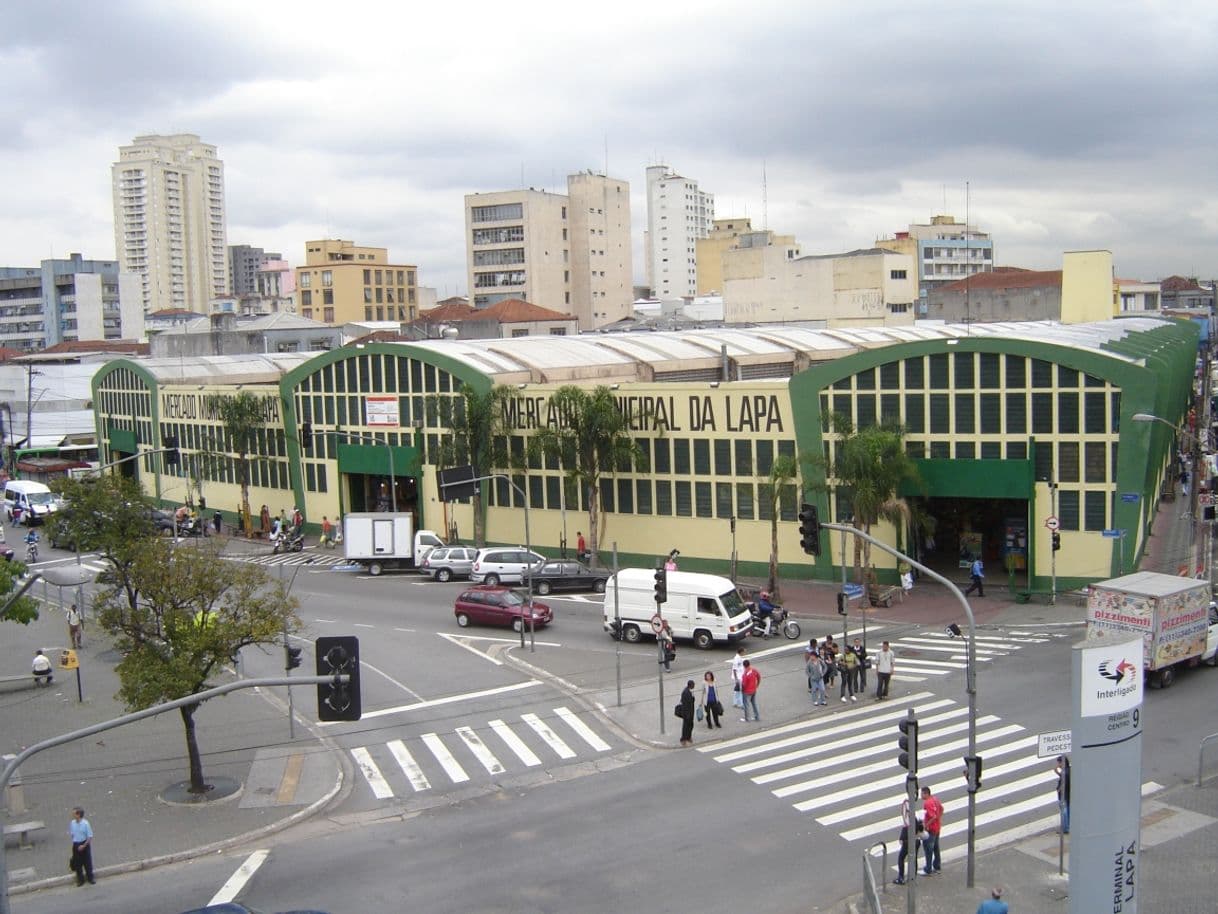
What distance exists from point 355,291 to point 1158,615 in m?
136

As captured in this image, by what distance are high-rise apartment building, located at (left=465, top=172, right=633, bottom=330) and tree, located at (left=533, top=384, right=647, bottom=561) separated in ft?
246

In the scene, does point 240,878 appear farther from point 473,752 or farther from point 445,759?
point 473,752

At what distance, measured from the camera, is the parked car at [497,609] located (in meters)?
40.5

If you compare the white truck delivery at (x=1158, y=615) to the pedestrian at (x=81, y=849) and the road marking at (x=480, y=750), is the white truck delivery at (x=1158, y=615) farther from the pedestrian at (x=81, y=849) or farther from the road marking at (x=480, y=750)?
the pedestrian at (x=81, y=849)

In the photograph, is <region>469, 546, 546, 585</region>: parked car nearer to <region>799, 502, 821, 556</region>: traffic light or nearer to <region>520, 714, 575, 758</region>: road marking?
<region>520, 714, 575, 758</region>: road marking

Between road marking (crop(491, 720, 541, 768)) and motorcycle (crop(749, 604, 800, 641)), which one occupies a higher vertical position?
motorcycle (crop(749, 604, 800, 641))

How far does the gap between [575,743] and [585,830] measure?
5892 mm

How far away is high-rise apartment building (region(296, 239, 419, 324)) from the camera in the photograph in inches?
6137

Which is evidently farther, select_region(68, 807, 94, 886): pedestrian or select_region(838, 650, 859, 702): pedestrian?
select_region(838, 650, 859, 702): pedestrian

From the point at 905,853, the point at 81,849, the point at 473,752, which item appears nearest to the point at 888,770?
the point at 905,853

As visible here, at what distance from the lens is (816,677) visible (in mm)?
31141

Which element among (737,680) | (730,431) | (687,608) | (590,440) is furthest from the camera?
(590,440)

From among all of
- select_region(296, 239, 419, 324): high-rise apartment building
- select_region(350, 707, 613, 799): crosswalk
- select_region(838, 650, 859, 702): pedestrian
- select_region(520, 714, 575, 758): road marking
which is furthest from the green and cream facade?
select_region(296, 239, 419, 324): high-rise apartment building

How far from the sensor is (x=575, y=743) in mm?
29078
